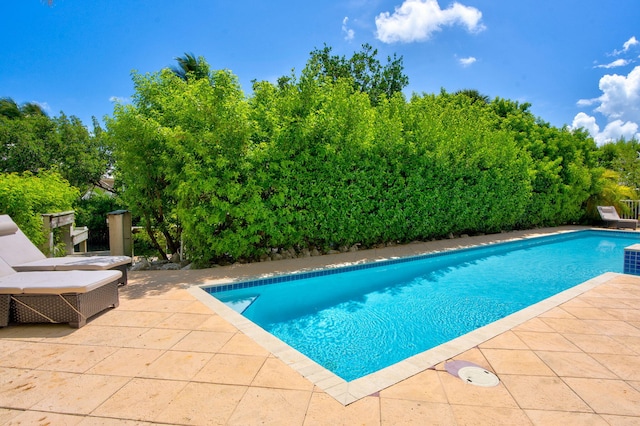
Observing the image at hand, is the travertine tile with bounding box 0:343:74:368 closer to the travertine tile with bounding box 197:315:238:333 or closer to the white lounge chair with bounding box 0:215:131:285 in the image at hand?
the travertine tile with bounding box 197:315:238:333

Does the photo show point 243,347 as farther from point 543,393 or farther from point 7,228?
point 7,228

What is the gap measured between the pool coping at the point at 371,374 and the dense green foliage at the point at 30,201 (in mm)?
4722

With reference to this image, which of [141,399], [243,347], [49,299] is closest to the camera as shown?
[141,399]

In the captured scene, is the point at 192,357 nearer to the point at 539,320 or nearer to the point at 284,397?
the point at 284,397

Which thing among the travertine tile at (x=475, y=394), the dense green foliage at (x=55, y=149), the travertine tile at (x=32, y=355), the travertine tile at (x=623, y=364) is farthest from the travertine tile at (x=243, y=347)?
the dense green foliage at (x=55, y=149)

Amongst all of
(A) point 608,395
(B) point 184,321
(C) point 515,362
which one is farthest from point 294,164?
(A) point 608,395

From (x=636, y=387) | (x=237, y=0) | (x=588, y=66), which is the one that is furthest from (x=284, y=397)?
(x=588, y=66)

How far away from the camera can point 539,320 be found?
4770mm

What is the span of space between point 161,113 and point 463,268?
880cm

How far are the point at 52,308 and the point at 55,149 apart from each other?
22.8m

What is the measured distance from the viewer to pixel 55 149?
2205 cm

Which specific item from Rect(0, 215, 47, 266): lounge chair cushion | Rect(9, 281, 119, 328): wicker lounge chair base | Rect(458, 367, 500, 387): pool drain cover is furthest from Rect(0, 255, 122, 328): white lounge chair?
Rect(458, 367, 500, 387): pool drain cover

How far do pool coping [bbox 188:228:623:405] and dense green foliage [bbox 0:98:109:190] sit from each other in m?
20.5

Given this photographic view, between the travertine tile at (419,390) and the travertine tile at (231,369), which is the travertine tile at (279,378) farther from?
the travertine tile at (419,390)
